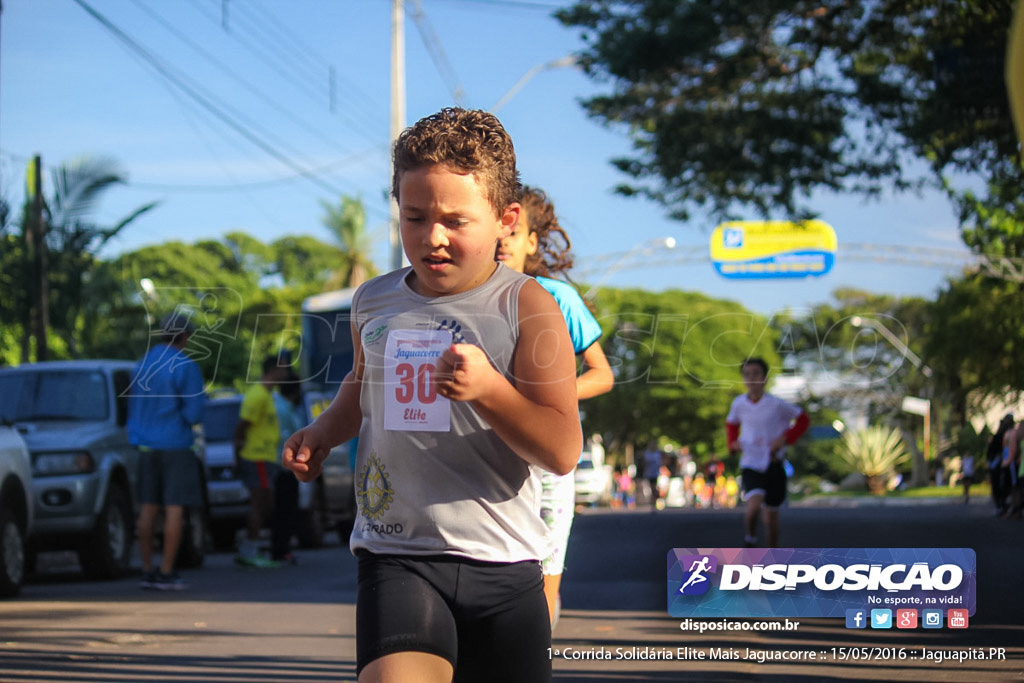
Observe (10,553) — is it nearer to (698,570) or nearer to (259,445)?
(259,445)

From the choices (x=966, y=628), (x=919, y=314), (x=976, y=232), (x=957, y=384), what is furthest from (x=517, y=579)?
(x=919, y=314)

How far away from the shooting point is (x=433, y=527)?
2.88 meters

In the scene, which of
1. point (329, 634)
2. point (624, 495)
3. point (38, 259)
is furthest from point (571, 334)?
point (624, 495)

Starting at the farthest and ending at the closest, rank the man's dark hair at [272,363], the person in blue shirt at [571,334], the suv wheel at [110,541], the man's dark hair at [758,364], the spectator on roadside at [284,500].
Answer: the man's dark hair at [272,363] < the spectator on roadside at [284,500] < the suv wheel at [110,541] < the man's dark hair at [758,364] < the person in blue shirt at [571,334]

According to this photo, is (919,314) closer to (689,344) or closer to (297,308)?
(689,344)

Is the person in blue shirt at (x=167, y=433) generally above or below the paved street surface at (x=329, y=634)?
above

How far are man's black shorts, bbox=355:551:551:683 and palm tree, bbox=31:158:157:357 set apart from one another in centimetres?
1543

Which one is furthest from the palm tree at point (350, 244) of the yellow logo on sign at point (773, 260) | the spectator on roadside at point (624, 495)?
the yellow logo on sign at point (773, 260)

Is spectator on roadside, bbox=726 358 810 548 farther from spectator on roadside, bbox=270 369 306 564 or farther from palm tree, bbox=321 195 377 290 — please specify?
palm tree, bbox=321 195 377 290

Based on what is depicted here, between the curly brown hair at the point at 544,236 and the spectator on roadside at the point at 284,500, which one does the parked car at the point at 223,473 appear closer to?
the spectator on roadside at the point at 284,500

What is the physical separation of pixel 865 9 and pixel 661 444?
66465 mm

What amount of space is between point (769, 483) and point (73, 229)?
1044 cm

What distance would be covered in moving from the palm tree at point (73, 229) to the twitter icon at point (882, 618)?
1255 cm

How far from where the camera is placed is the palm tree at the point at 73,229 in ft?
58.0
